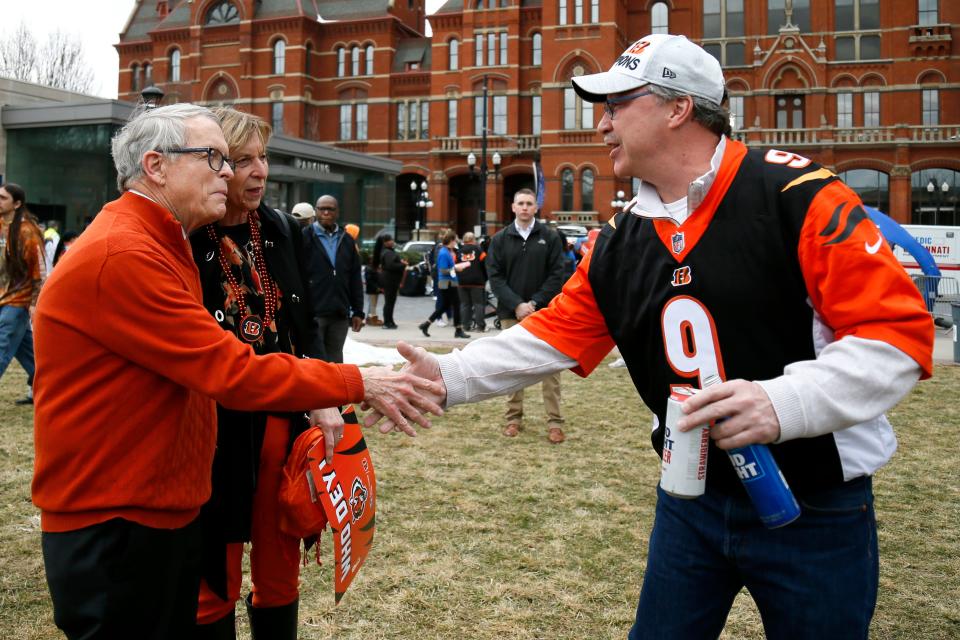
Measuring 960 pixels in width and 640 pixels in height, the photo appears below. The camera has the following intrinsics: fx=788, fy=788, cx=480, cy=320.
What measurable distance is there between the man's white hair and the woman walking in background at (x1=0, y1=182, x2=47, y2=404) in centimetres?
552

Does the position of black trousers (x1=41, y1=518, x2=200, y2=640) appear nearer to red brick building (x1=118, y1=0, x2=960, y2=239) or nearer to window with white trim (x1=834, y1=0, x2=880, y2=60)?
red brick building (x1=118, y1=0, x2=960, y2=239)

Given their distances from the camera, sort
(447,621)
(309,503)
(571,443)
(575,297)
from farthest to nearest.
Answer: (571,443) < (447,621) < (309,503) < (575,297)

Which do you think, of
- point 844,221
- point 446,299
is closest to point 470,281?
point 446,299

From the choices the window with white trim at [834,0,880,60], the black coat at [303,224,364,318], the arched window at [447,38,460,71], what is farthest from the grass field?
the arched window at [447,38,460,71]

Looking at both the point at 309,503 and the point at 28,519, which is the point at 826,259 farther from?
the point at 28,519

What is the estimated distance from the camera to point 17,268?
23.8ft

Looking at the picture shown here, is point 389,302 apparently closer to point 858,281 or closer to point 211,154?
point 211,154

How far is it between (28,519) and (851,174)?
48.9 m

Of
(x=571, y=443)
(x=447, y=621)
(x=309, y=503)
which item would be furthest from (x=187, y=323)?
(x=571, y=443)

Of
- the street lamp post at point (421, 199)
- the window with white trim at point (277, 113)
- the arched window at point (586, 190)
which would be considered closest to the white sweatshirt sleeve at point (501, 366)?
Result: the arched window at point (586, 190)

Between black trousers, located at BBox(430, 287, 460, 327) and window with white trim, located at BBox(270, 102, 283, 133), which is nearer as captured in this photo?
black trousers, located at BBox(430, 287, 460, 327)

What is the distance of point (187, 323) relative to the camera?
6.74ft

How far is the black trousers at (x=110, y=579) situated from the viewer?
6.74 feet

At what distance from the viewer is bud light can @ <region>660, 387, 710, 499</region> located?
1875 mm
